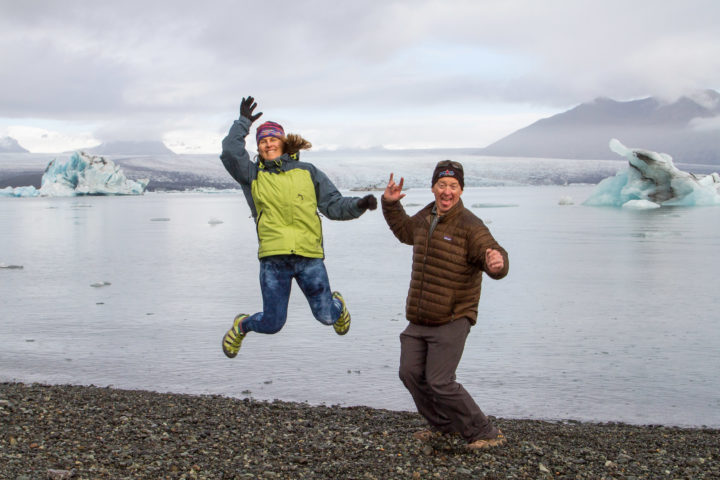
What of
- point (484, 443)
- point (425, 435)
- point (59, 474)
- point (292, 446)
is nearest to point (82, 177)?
point (292, 446)

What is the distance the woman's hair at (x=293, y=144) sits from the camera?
4.75 m

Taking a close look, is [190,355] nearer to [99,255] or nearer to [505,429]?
[505,429]

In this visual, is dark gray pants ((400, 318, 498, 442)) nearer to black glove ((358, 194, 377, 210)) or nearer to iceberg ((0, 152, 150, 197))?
black glove ((358, 194, 377, 210))

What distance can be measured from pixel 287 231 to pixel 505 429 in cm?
200

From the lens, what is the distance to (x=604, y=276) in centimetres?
1498

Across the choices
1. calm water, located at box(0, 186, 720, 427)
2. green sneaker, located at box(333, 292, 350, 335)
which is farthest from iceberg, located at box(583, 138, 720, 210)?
green sneaker, located at box(333, 292, 350, 335)

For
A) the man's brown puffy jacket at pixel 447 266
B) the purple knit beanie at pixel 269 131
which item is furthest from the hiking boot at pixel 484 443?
the purple knit beanie at pixel 269 131

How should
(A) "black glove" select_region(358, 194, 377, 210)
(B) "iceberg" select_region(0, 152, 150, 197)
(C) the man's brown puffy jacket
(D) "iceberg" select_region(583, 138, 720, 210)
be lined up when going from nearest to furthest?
(C) the man's brown puffy jacket
(A) "black glove" select_region(358, 194, 377, 210)
(D) "iceberg" select_region(583, 138, 720, 210)
(B) "iceberg" select_region(0, 152, 150, 197)

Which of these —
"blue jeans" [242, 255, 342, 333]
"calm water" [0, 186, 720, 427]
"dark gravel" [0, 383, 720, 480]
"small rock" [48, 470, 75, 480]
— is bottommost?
"calm water" [0, 186, 720, 427]

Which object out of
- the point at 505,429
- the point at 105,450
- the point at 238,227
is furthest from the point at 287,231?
the point at 238,227

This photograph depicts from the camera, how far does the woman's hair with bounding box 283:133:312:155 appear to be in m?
4.75

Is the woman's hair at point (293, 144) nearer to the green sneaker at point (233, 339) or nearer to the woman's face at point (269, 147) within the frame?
the woman's face at point (269, 147)

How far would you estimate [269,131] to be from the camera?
4797 millimetres

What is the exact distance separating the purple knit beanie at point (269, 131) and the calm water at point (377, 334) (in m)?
2.49
